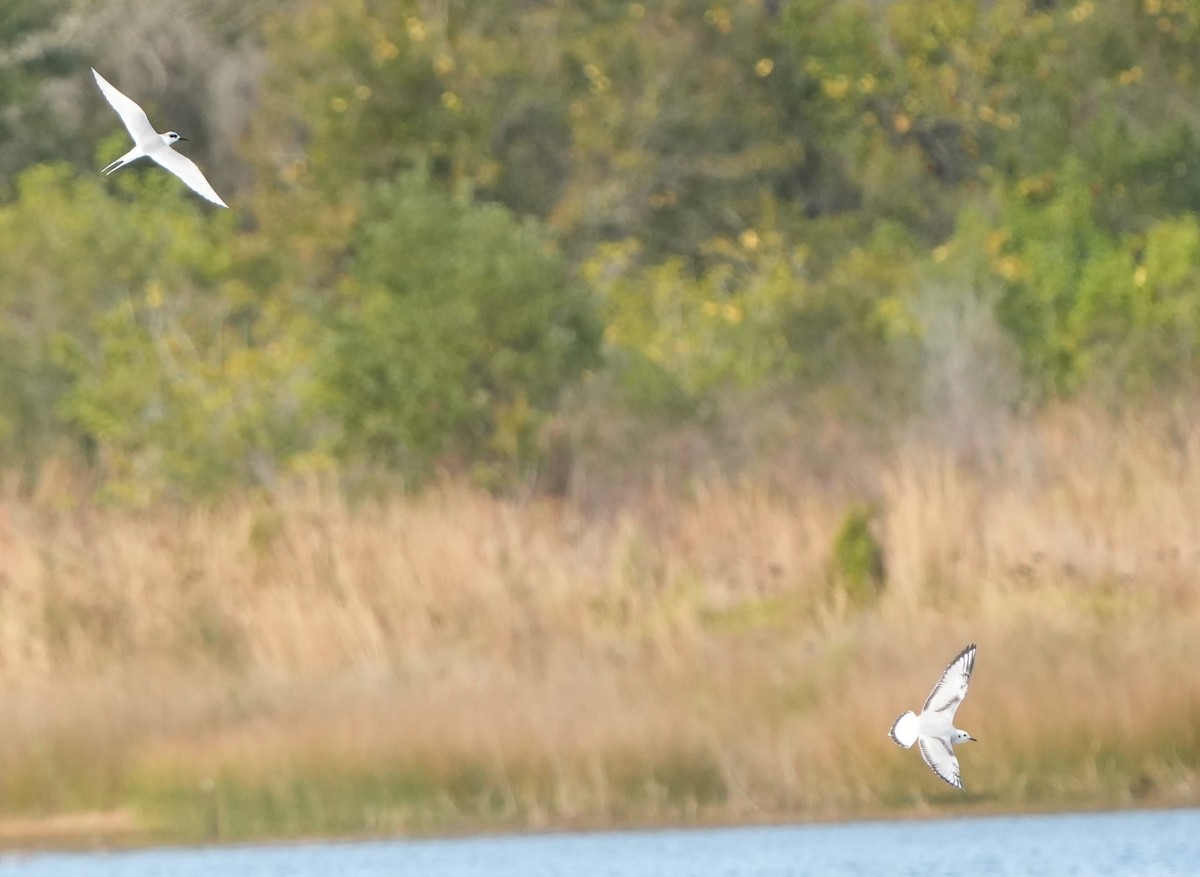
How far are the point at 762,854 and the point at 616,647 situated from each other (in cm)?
216

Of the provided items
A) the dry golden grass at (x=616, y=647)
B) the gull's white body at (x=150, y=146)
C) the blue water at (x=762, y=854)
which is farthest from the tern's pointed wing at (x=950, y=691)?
the dry golden grass at (x=616, y=647)

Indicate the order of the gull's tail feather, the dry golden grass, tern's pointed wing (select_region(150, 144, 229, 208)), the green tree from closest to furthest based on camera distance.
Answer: tern's pointed wing (select_region(150, 144, 229, 208)), the gull's tail feather, the dry golden grass, the green tree

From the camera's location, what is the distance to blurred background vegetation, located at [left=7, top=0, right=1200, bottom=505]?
17.6 m

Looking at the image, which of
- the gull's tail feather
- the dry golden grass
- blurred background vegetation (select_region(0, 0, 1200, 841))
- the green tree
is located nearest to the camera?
the gull's tail feather

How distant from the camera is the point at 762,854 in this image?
10.7 metres

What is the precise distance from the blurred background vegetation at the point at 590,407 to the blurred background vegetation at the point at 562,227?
5cm

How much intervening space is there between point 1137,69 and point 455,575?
1118 cm

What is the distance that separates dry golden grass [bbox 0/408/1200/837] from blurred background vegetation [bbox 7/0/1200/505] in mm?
1720

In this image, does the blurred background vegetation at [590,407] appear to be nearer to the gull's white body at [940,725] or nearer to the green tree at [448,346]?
the green tree at [448,346]

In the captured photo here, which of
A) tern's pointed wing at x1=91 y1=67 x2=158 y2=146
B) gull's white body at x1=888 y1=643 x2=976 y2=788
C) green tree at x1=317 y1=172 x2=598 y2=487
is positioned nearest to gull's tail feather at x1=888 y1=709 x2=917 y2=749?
gull's white body at x1=888 y1=643 x2=976 y2=788

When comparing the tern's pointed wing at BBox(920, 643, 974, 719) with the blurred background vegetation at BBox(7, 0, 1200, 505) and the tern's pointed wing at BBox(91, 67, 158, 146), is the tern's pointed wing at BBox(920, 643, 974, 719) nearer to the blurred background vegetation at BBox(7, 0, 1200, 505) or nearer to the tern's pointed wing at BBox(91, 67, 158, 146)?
the tern's pointed wing at BBox(91, 67, 158, 146)

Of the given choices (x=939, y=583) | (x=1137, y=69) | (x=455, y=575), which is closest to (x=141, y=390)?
(x=455, y=575)

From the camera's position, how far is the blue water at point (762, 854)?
10211 millimetres

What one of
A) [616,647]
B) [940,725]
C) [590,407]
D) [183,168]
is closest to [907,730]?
[940,725]
